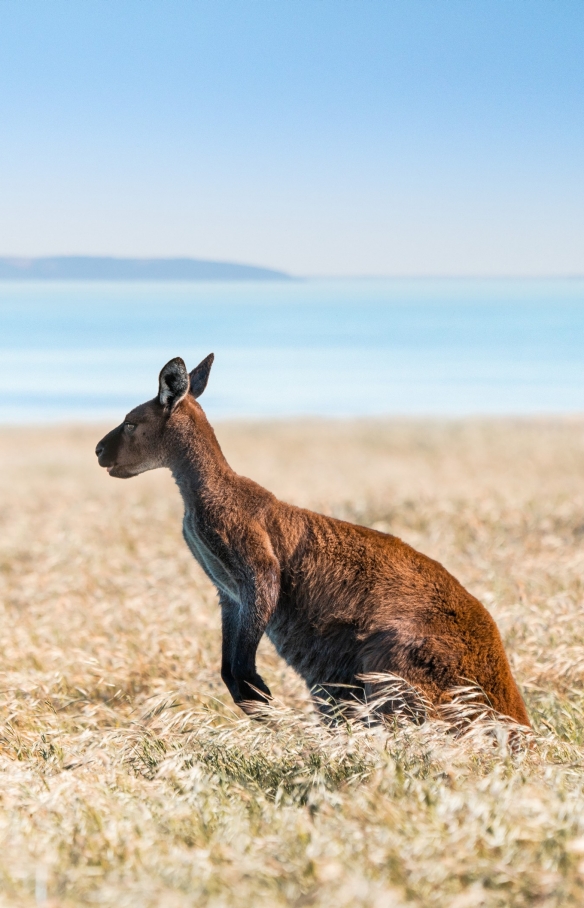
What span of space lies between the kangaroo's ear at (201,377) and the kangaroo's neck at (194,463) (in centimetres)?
9

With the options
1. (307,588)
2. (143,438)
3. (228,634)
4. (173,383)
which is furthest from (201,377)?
(228,634)

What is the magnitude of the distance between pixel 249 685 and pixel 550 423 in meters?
29.5

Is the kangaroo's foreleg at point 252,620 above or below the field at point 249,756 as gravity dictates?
above

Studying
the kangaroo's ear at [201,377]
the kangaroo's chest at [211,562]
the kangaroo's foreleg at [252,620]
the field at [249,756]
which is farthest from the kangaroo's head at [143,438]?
the field at [249,756]

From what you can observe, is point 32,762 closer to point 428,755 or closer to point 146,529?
point 428,755

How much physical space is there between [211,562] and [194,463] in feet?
1.80

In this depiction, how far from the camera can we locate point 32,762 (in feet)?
17.0

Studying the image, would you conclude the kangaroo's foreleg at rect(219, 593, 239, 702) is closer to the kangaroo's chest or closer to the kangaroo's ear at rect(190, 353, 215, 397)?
the kangaroo's chest

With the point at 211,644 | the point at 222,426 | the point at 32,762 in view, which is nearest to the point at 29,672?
the point at 211,644

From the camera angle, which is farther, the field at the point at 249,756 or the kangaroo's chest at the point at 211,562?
the kangaroo's chest at the point at 211,562

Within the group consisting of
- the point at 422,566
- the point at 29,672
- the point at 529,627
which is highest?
the point at 422,566

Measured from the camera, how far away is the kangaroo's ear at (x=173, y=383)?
513 cm

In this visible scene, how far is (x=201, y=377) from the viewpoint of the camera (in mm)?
5496

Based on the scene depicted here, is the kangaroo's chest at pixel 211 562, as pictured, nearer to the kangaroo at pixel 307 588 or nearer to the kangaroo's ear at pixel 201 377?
the kangaroo at pixel 307 588
